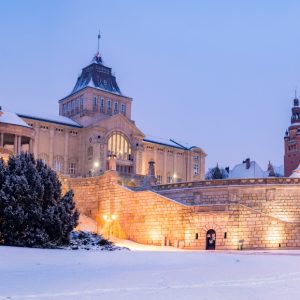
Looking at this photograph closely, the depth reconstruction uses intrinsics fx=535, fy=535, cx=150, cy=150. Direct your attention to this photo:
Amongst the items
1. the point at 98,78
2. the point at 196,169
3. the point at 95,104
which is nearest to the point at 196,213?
the point at 95,104

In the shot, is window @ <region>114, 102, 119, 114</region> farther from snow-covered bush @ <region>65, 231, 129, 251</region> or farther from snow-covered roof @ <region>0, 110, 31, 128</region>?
snow-covered bush @ <region>65, 231, 129, 251</region>

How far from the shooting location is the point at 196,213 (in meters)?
43.8

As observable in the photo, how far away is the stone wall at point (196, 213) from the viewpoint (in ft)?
137

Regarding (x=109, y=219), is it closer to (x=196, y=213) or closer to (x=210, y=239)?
(x=196, y=213)

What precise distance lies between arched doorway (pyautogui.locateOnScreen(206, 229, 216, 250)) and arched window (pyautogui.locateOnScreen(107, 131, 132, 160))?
45.1 meters

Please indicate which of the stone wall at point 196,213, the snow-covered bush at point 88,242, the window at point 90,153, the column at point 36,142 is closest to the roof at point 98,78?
the window at point 90,153

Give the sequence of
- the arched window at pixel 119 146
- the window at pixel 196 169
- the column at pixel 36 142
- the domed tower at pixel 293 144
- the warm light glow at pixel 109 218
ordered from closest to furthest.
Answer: the warm light glow at pixel 109 218
the column at pixel 36 142
the arched window at pixel 119 146
the window at pixel 196 169
the domed tower at pixel 293 144

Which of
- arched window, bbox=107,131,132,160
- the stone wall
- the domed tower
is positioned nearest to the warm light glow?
the stone wall

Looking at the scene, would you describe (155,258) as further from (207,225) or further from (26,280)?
(207,225)

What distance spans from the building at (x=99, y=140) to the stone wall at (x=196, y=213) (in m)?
24.1

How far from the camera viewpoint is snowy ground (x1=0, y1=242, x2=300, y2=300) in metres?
13.8

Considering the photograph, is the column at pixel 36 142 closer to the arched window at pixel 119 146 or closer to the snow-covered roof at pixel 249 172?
the arched window at pixel 119 146

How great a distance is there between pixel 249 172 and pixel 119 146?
32272 mm

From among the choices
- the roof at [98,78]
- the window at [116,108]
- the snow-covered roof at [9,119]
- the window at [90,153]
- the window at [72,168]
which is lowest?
the window at [72,168]
